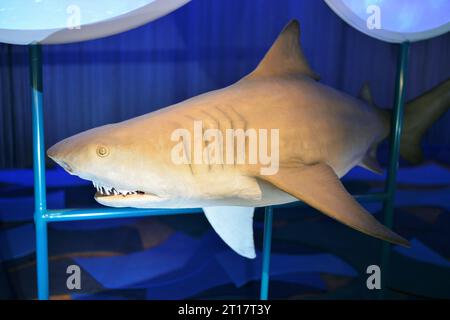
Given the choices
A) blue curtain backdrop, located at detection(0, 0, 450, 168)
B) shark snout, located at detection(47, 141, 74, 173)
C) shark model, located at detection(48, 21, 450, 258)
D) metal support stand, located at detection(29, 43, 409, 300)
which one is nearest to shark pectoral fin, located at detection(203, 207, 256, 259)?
metal support stand, located at detection(29, 43, 409, 300)

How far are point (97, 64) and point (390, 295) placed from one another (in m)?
2.25

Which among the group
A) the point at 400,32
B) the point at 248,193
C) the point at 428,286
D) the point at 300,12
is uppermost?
the point at 300,12

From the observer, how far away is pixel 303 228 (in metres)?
2.28

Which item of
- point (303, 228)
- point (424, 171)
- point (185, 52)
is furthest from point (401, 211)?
point (185, 52)

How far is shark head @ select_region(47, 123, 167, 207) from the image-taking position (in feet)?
2.27

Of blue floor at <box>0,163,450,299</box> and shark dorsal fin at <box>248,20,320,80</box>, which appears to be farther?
blue floor at <box>0,163,450,299</box>

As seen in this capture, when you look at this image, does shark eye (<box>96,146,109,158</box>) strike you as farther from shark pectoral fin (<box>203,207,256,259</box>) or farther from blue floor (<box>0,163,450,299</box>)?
blue floor (<box>0,163,450,299</box>)

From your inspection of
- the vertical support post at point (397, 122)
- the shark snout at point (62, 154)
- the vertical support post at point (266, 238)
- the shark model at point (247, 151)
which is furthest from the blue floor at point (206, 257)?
the shark snout at point (62, 154)

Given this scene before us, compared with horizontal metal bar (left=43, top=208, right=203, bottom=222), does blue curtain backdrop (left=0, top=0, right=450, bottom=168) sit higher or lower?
higher

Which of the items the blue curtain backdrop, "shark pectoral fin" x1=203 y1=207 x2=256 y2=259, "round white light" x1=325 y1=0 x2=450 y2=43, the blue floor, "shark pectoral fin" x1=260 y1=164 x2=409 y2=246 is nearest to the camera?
"shark pectoral fin" x1=260 y1=164 x2=409 y2=246

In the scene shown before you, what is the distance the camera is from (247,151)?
777 millimetres

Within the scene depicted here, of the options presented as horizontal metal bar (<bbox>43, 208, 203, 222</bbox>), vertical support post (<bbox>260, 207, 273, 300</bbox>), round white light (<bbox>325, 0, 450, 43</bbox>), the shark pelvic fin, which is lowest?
vertical support post (<bbox>260, 207, 273, 300</bbox>)
